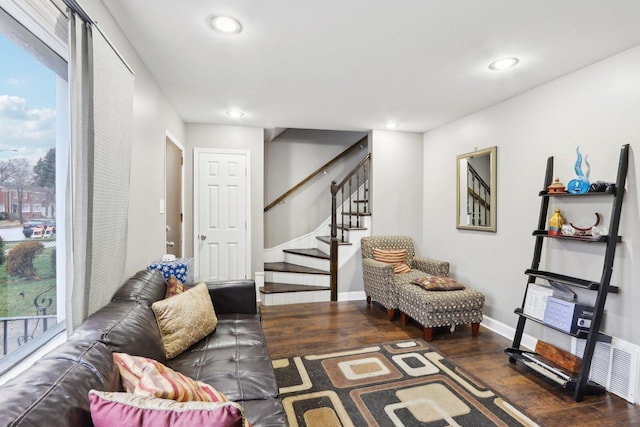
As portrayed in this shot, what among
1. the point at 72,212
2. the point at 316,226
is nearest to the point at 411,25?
the point at 72,212

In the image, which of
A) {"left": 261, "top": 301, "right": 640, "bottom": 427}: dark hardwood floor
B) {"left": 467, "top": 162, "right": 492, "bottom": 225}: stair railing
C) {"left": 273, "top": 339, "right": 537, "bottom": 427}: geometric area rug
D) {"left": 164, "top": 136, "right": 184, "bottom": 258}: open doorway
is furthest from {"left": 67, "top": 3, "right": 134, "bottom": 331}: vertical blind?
{"left": 467, "top": 162, "right": 492, "bottom": 225}: stair railing

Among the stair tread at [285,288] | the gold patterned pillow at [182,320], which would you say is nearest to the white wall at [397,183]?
the stair tread at [285,288]

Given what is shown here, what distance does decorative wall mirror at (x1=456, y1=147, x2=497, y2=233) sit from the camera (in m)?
3.27

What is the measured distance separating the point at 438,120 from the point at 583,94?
1.58 m

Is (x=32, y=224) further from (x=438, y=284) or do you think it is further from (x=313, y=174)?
(x=313, y=174)

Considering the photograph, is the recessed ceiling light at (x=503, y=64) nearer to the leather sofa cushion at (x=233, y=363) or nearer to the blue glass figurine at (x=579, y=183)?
the blue glass figurine at (x=579, y=183)

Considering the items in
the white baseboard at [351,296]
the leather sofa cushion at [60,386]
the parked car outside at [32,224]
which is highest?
the parked car outside at [32,224]

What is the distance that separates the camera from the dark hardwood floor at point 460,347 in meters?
1.96

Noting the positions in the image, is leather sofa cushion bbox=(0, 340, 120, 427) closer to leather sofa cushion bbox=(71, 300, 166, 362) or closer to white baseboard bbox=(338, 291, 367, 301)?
leather sofa cushion bbox=(71, 300, 166, 362)

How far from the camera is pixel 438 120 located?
3.87 m

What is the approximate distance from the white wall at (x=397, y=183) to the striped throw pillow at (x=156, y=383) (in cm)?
349

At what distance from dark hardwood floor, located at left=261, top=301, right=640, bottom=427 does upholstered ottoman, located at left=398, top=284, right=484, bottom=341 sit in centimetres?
18

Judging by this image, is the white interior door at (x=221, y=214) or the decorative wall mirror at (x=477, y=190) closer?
the decorative wall mirror at (x=477, y=190)

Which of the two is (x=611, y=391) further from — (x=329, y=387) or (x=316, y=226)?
(x=316, y=226)
